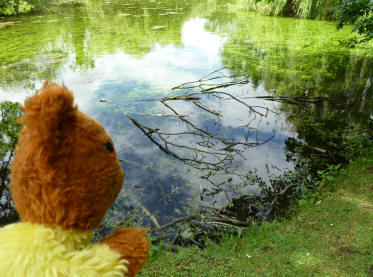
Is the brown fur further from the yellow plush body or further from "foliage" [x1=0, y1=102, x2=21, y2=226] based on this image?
"foliage" [x1=0, y1=102, x2=21, y2=226]

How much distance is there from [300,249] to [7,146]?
11.5 feet

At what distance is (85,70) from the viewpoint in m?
6.54

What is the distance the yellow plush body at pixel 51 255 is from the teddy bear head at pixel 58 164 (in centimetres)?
3

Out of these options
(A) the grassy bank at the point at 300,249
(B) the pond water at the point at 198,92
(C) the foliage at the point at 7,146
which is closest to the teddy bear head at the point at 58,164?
(A) the grassy bank at the point at 300,249

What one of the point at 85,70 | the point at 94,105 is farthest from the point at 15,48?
the point at 94,105

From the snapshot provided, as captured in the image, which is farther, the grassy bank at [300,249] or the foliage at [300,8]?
the foliage at [300,8]

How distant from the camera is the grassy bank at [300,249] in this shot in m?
1.89

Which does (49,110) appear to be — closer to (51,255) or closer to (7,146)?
(51,255)

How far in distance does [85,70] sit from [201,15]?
9.94 meters

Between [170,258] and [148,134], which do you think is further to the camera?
[148,134]

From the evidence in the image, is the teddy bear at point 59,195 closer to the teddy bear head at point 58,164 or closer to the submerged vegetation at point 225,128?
the teddy bear head at point 58,164

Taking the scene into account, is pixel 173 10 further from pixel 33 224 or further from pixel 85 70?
pixel 33 224

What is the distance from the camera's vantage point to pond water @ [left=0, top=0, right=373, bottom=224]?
11.3ft

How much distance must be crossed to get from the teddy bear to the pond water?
2.08m
